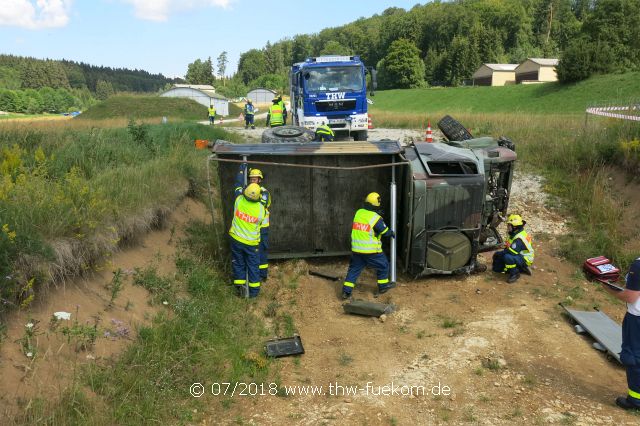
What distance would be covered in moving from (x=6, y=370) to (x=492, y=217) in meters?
6.80

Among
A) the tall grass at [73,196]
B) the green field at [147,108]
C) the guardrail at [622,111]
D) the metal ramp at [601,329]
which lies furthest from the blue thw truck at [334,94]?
the green field at [147,108]

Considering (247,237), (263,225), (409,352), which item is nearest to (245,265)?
(247,237)

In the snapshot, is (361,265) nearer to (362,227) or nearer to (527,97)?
(362,227)

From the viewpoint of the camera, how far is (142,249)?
18.5ft

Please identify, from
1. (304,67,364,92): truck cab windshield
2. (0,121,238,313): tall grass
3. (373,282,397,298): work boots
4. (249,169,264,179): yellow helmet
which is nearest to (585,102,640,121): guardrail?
(304,67,364,92): truck cab windshield

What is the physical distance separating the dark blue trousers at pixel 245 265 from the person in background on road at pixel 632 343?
4.01m

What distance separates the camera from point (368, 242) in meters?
6.05

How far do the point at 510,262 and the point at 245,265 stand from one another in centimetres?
381

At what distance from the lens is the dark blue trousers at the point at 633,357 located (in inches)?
153

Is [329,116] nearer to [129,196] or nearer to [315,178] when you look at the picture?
[315,178]

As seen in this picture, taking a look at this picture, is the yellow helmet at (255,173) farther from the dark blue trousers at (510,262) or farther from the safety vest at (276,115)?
the safety vest at (276,115)

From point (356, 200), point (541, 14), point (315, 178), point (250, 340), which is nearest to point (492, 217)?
point (356, 200)

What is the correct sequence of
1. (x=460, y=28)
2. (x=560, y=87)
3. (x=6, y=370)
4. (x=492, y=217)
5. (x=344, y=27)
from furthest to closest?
(x=344, y=27), (x=460, y=28), (x=560, y=87), (x=492, y=217), (x=6, y=370)

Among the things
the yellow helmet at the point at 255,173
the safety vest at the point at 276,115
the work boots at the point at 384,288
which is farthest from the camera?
the safety vest at the point at 276,115
